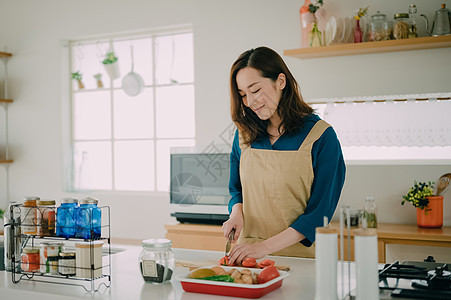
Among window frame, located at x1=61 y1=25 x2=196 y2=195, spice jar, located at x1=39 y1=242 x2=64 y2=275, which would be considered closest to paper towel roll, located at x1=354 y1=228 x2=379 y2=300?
spice jar, located at x1=39 y1=242 x2=64 y2=275

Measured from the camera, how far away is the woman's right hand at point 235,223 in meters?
2.10

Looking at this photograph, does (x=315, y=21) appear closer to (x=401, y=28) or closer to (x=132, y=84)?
(x=401, y=28)

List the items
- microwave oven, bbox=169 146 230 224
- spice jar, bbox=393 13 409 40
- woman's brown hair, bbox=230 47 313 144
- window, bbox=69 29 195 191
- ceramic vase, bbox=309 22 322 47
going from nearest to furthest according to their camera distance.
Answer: woman's brown hair, bbox=230 47 313 144
spice jar, bbox=393 13 409 40
ceramic vase, bbox=309 22 322 47
microwave oven, bbox=169 146 230 224
window, bbox=69 29 195 191

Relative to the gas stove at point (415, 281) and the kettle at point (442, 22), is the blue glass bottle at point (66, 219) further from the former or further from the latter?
the kettle at point (442, 22)

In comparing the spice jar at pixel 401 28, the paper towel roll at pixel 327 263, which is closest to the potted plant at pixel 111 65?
the spice jar at pixel 401 28

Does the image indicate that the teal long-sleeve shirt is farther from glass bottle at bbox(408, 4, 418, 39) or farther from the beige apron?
glass bottle at bbox(408, 4, 418, 39)

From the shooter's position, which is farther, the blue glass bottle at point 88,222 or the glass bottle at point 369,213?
the blue glass bottle at point 88,222

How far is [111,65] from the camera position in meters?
4.56

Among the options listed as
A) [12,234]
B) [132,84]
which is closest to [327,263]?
[12,234]

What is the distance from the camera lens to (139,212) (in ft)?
14.7

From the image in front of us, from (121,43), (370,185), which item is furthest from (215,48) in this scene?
(370,185)

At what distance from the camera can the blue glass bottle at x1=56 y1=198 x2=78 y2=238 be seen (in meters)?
1.70

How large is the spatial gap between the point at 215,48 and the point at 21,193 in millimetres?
2414

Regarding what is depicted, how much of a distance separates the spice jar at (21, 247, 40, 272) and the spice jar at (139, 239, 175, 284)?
1.26 feet
